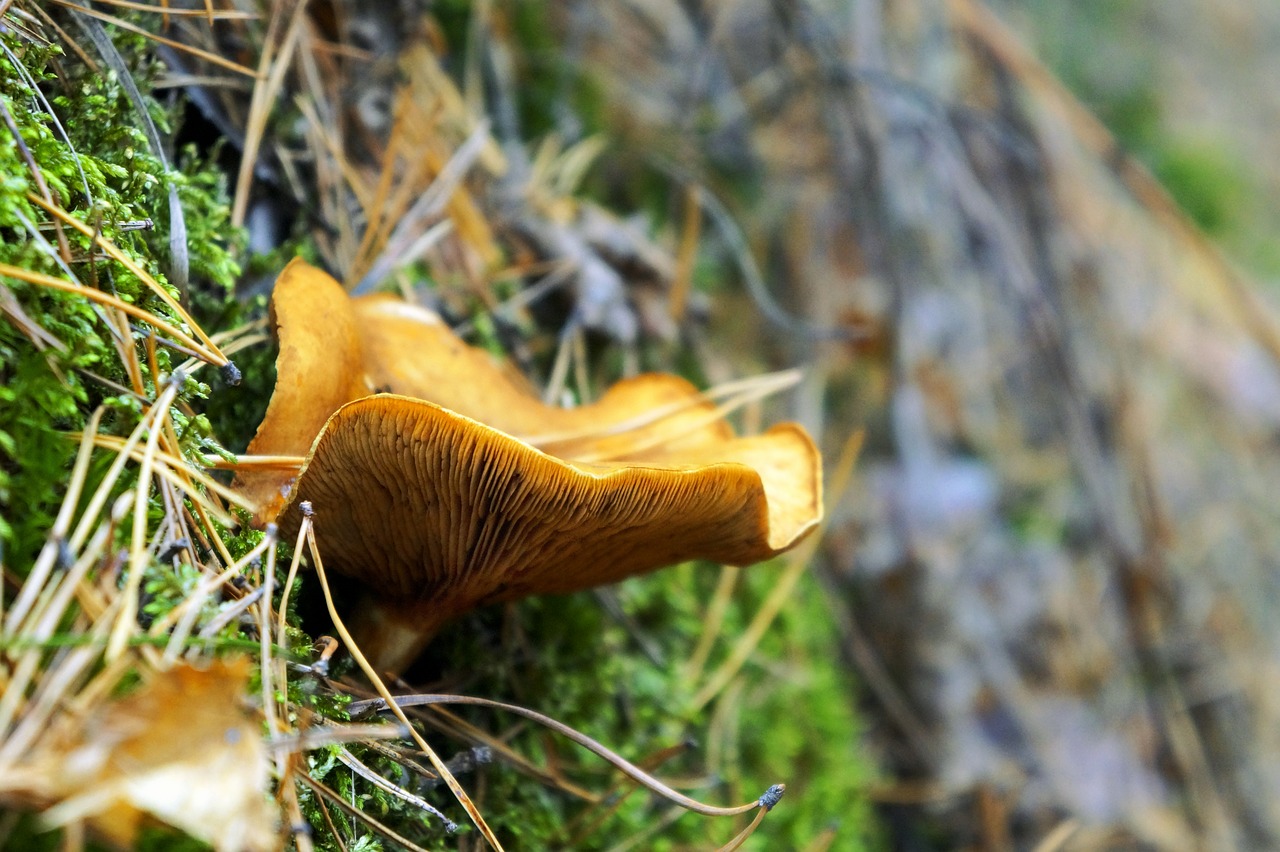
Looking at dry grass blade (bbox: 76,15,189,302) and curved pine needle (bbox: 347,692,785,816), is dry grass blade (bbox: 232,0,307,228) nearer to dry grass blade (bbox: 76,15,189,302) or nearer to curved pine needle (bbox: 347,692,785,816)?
dry grass blade (bbox: 76,15,189,302)

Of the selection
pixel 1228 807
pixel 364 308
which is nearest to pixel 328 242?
pixel 364 308

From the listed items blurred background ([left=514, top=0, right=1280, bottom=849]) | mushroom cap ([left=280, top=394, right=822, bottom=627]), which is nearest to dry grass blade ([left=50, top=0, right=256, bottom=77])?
mushroom cap ([left=280, top=394, right=822, bottom=627])

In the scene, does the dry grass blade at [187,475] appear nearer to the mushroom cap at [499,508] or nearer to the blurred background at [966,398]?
the mushroom cap at [499,508]

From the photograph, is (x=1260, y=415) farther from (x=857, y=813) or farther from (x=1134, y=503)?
(x=857, y=813)

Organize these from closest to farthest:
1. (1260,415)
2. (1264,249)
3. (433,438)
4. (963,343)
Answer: (433,438)
(963,343)
(1260,415)
(1264,249)

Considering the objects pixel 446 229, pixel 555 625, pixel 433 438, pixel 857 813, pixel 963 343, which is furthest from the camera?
pixel 963 343

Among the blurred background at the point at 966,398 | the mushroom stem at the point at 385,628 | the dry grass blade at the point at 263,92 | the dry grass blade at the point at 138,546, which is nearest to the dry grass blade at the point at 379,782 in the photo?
the mushroom stem at the point at 385,628

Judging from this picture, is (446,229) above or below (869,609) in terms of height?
above
